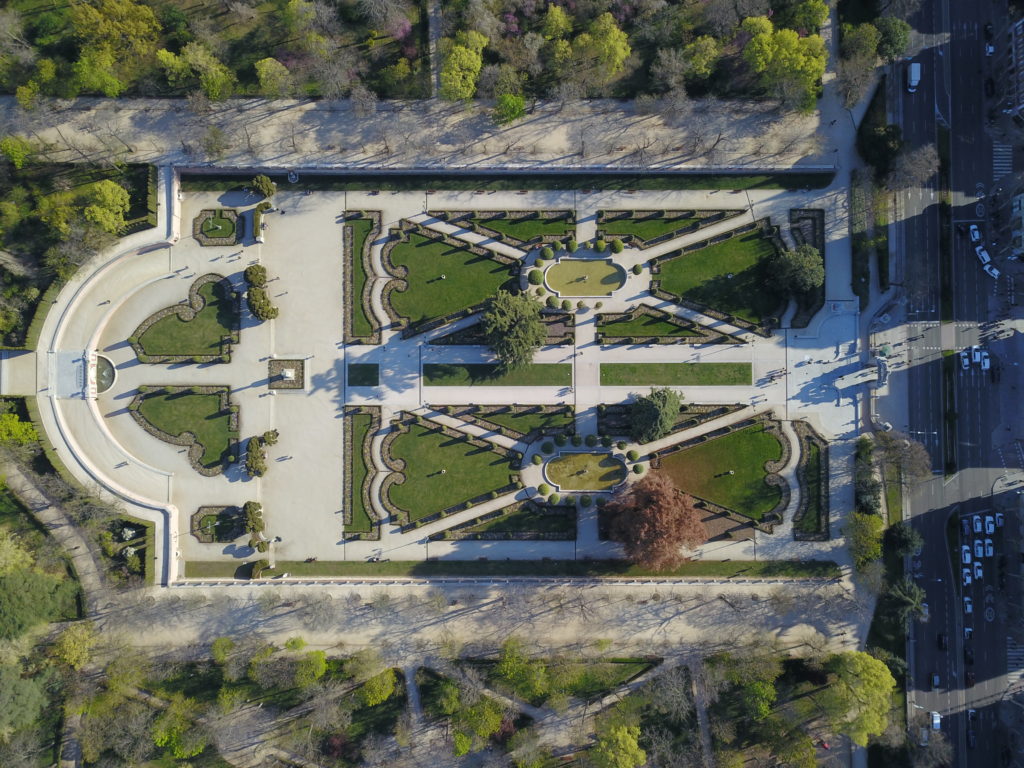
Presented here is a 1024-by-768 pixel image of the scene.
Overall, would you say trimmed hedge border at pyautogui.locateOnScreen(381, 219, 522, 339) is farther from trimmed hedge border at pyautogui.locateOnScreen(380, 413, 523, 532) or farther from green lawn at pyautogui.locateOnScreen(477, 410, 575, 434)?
green lawn at pyautogui.locateOnScreen(477, 410, 575, 434)

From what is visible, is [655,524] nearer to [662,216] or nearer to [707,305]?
[707,305]

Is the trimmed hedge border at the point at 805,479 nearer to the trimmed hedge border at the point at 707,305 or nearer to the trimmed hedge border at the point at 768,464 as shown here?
the trimmed hedge border at the point at 768,464

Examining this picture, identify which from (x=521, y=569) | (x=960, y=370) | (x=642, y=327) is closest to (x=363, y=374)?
(x=521, y=569)

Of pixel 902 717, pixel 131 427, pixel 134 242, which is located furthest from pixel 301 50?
pixel 902 717

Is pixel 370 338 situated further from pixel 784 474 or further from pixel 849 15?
pixel 849 15

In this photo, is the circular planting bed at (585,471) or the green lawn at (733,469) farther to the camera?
the circular planting bed at (585,471)

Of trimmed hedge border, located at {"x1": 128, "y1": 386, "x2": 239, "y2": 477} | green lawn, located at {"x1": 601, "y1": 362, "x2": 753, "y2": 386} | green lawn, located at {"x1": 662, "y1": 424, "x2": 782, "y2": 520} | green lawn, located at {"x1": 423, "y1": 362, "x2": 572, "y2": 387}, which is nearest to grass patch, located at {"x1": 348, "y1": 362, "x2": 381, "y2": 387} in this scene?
green lawn, located at {"x1": 423, "y1": 362, "x2": 572, "y2": 387}

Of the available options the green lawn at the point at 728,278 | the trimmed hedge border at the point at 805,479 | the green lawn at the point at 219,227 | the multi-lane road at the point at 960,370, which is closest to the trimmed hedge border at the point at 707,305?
the green lawn at the point at 728,278

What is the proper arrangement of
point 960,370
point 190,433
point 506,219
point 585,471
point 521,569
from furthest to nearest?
point 506,219 → point 585,471 → point 190,433 → point 521,569 → point 960,370
